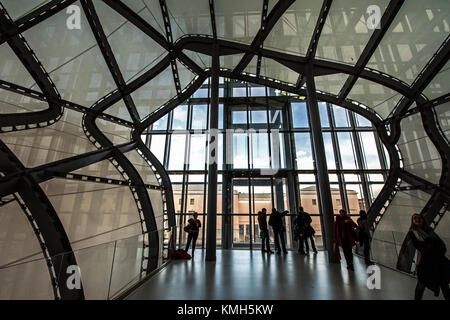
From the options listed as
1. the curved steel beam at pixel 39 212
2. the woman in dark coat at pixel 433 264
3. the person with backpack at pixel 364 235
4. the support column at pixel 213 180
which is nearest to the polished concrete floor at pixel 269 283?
the person with backpack at pixel 364 235

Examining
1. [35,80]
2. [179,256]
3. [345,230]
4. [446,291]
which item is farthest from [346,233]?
[35,80]

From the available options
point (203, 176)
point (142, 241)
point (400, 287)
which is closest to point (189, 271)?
point (142, 241)

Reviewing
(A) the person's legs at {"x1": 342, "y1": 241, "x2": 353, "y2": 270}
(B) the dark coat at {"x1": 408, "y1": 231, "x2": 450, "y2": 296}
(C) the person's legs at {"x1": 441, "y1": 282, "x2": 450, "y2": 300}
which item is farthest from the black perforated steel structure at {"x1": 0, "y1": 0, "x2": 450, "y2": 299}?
(B) the dark coat at {"x1": 408, "y1": 231, "x2": 450, "y2": 296}

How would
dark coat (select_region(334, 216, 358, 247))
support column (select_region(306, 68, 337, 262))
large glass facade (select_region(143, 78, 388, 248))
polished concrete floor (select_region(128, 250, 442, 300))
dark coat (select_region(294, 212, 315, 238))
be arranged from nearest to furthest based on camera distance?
1. polished concrete floor (select_region(128, 250, 442, 300))
2. dark coat (select_region(334, 216, 358, 247))
3. support column (select_region(306, 68, 337, 262))
4. dark coat (select_region(294, 212, 315, 238))
5. large glass facade (select_region(143, 78, 388, 248))

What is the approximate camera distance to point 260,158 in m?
13.1

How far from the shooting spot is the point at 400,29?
25.1ft

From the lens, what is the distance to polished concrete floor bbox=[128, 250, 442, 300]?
148 inches

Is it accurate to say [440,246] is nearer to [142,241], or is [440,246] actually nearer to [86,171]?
[142,241]

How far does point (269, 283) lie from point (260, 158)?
9.24m

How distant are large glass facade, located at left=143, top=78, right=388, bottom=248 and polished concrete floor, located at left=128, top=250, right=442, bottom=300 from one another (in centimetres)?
567

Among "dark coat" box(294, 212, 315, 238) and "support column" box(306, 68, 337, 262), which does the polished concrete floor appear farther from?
"dark coat" box(294, 212, 315, 238)

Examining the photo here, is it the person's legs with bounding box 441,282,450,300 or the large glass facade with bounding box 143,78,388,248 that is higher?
the large glass facade with bounding box 143,78,388,248

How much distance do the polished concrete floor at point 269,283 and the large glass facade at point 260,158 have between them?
223 inches

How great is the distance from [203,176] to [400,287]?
10.2 metres
